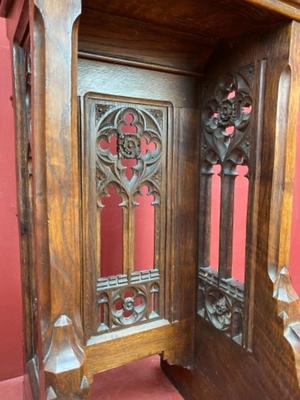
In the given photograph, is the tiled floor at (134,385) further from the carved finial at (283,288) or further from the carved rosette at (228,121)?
the carved rosette at (228,121)

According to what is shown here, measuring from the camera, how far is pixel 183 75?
920 mm

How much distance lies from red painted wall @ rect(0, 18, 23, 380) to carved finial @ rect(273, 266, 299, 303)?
0.78 metres

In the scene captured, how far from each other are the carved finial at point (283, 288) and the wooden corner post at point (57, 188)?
1.53 ft

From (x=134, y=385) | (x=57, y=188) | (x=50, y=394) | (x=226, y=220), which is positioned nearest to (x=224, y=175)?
(x=226, y=220)

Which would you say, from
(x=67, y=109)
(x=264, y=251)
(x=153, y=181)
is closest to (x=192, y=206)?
(x=153, y=181)

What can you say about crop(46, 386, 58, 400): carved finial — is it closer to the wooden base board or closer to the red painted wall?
the wooden base board

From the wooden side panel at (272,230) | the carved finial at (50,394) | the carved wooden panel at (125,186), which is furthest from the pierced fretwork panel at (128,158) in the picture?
the carved finial at (50,394)

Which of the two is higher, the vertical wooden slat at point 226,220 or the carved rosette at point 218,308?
the vertical wooden slat at point 226,220

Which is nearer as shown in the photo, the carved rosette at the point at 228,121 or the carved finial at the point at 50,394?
the carved finial at the point at 50,394

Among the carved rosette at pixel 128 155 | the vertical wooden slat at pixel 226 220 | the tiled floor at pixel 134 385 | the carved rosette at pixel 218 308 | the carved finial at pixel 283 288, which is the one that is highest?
the carved rosette at pixel 128 155

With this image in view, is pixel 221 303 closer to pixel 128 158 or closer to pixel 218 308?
pixel 218 308

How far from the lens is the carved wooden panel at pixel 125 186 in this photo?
0.84 metres

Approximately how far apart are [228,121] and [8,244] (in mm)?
767

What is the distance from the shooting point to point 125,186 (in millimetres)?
890
